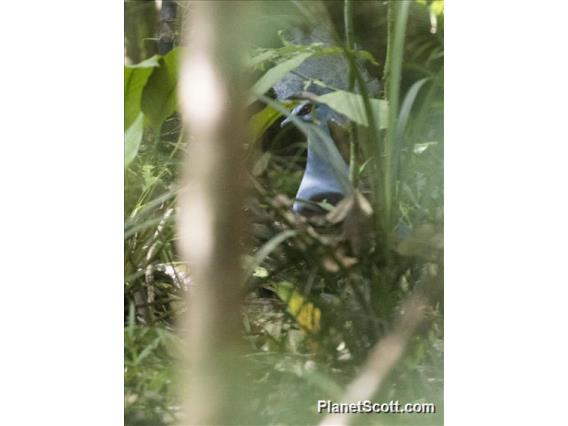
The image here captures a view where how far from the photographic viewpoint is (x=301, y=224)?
1809mm

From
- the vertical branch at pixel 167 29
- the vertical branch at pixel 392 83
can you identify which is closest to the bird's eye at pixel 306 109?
the vertical branch at pixel 392 83

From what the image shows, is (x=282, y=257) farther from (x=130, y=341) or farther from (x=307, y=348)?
(x=130, y=341)

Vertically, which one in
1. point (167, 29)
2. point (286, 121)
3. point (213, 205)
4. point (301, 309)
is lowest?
point (301, 309)

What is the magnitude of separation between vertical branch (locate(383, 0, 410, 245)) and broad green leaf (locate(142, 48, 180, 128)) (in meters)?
0.38

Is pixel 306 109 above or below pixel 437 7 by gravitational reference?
below

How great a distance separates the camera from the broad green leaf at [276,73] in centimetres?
177

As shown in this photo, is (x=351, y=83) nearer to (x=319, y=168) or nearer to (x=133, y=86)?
(x=319, y=168)

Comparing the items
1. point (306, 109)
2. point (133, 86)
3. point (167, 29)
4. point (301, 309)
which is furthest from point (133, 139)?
point (301, 309)

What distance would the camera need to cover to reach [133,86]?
72.4 inches

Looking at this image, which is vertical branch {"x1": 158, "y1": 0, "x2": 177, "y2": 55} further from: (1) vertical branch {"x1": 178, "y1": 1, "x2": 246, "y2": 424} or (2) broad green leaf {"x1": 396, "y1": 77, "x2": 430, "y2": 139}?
(2) broad green leaf {"x1": 396, "y1": 77, "x2": 430, "y2": 139}

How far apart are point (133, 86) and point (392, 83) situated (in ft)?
1.55

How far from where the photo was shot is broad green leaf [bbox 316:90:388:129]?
5.95ft

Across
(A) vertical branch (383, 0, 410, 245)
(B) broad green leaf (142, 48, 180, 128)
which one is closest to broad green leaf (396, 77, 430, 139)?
(A) vertical branch (383, 0, 410, 245)

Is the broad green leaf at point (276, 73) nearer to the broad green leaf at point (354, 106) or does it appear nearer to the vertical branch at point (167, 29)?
the broad green leaf at point (354, 106)
